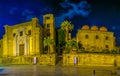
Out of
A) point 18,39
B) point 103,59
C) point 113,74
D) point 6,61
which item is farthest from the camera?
point 18,39

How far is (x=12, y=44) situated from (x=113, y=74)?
4846cm

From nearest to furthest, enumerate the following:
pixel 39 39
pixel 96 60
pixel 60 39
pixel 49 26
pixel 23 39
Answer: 1. pixel 96 60
2. pixel 39 39
3. pixel 23 39
4. pixel 49 26
5. pixel 60 39

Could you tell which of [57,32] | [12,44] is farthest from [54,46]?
[12,44]

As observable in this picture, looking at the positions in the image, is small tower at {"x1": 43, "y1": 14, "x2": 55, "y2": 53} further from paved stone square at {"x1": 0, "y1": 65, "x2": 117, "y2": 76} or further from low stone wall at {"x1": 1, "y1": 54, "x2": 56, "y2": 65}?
paved stone square at {"x1": 0, "y1": 65, "x2": 117, "y2": 76}

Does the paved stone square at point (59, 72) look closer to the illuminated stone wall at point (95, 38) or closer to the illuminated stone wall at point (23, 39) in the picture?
the illuminated stone wall at point (23, 39)

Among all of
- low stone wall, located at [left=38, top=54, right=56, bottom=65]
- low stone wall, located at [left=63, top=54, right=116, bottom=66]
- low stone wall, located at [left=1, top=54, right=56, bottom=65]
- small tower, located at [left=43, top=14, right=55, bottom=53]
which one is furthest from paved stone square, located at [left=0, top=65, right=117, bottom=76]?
small tower, located at [left=43, top=14, right=55, bottom=53]

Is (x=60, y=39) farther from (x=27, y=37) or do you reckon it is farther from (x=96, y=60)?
(x=96, y=60)

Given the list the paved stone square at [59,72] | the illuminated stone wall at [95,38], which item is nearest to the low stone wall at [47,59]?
the illuminated stone wall at [95,38]

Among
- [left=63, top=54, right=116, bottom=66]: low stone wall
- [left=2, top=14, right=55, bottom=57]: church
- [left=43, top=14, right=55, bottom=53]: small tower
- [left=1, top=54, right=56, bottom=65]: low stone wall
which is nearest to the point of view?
[left=63, top=54, right=116, bottom=66]: low stone wall

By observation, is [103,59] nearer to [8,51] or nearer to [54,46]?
[54,46]

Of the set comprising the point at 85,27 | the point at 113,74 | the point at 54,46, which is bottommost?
the point at 113,74

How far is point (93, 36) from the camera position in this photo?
75938 mm

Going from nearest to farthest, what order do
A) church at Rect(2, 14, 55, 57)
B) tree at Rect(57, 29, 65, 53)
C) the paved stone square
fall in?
the paved stone square < church at Rect(2, 14, 55, 57) < tree at Rect(57, 29, 65, 53)

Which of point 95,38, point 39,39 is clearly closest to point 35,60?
point 39,39
